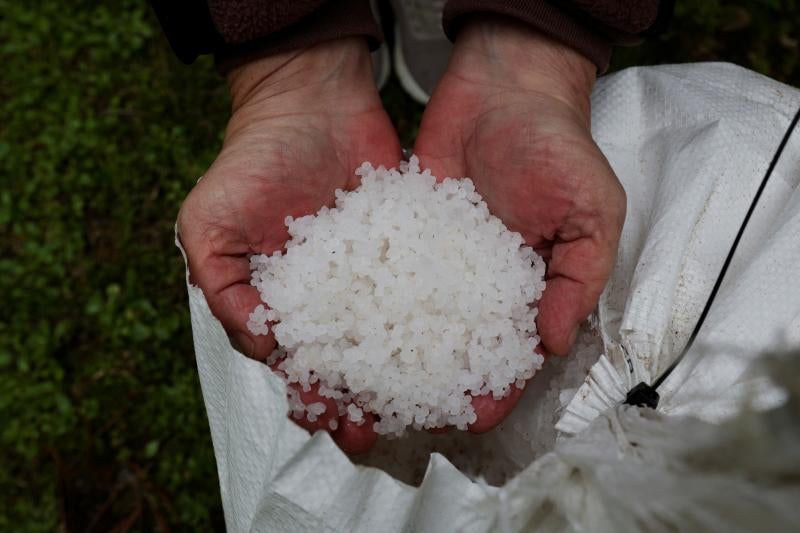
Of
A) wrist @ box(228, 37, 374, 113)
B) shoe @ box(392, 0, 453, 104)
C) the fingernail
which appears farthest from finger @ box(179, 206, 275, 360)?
shoe @ box(392, 0, 453, 104)

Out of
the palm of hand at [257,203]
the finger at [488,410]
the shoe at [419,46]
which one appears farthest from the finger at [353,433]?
the shoe at [419,46]

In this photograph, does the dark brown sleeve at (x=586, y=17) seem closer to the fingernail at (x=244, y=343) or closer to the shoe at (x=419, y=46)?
the shoe at (x=419, y=46)

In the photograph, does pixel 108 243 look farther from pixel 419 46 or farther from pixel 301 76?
pixel 419 46

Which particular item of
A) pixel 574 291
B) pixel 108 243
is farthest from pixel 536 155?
pixel 108 243

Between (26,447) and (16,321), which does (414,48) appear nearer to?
(16,321)

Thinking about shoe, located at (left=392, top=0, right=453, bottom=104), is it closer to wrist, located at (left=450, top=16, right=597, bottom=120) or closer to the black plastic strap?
wrist, located at (left=450, top=16, right=597, bottom=120)

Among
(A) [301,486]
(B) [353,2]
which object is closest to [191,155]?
(B) [353,2]

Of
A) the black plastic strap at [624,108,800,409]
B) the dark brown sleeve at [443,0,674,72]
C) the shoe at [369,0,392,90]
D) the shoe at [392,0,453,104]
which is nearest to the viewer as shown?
the black plastic strap at [624,108,800,409]
